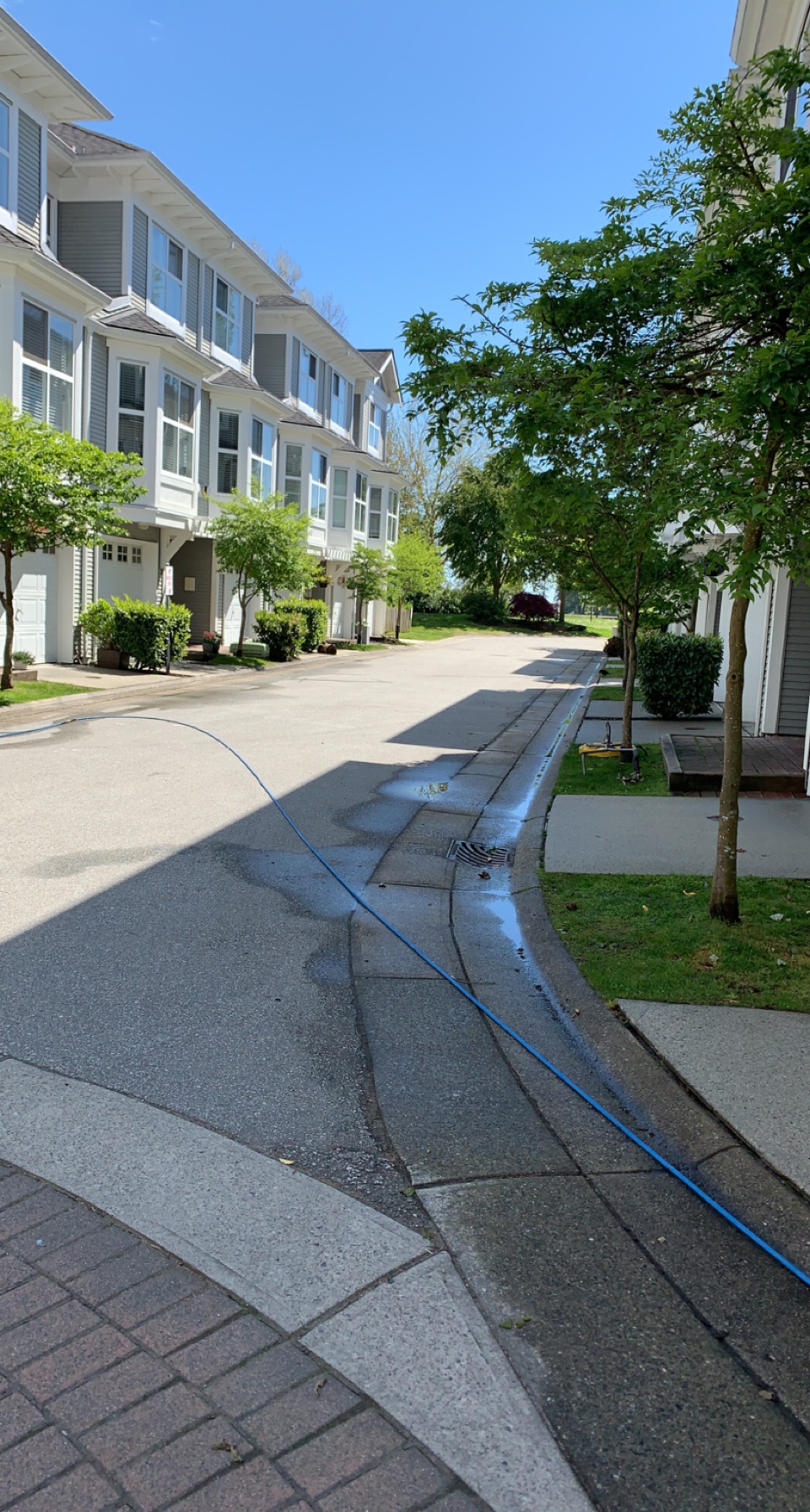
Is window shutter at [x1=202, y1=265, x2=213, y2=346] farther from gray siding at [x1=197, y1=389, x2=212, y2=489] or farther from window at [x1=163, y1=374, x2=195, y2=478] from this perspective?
window at [x1=163, y1=374, x2=195, y2=478]

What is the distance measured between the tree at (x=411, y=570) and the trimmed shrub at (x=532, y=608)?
23194 millimetres

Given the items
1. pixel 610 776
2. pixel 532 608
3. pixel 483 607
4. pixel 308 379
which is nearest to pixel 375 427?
pixel 308 379

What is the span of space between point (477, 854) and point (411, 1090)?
4616mm

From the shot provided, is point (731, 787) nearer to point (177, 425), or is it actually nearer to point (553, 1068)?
point (553, 1068)

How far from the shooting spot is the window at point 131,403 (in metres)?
23.6

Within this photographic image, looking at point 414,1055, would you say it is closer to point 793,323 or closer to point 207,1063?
point 207,1063

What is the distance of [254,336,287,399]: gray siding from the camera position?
34656 millimetres

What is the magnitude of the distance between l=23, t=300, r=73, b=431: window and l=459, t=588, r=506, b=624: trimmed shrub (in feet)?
157

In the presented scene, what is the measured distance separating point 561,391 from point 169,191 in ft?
72.8

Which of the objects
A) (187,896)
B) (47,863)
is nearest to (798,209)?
(187,896)

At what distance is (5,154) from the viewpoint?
19031mm

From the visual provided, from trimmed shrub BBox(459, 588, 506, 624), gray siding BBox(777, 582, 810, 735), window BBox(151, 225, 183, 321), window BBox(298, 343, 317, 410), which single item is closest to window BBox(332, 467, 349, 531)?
window BBox(298, 343, 317, 410)

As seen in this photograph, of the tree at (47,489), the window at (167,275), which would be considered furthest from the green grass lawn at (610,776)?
the window at (167,275)

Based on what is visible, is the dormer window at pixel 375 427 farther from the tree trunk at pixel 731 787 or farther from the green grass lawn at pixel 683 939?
the tree trunk at pixel 731 787
